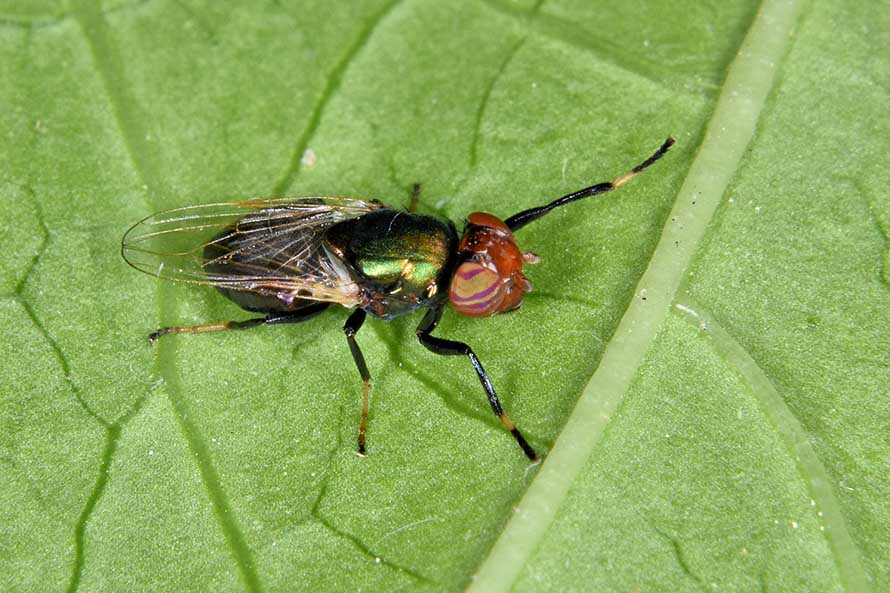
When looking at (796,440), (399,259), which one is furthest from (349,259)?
(796,440)

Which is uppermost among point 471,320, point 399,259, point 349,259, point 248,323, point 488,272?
point 488,272

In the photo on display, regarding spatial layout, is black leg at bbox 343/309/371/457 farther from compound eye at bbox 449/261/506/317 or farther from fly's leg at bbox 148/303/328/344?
compound eye at bbox 449/261/506/317

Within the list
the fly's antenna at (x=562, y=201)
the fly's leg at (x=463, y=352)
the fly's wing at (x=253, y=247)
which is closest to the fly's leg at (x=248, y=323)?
the fly's wing at (x=253, y=247)

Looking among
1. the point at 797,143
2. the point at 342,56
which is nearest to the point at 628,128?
the point at 797,143

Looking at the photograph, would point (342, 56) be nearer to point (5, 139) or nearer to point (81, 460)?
point (5, 139)

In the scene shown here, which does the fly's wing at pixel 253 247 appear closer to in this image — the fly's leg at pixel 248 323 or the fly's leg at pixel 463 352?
the fly's leg at pixel 248 323

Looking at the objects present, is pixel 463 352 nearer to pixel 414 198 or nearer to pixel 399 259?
pixel 399 259
